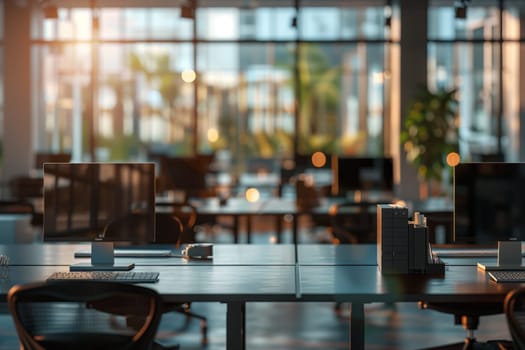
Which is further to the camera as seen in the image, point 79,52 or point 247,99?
point 247,99

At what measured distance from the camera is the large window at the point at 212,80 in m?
13.3

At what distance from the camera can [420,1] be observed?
1292 centimetres

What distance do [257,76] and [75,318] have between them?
11161mm

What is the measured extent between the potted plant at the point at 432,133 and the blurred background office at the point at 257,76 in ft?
2.20

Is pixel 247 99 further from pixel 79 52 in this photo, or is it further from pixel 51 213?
pixel 51 213

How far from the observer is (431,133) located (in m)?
11.8

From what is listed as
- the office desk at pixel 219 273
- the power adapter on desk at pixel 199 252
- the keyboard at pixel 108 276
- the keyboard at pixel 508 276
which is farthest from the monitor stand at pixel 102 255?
the keyboard at pixel 508 276

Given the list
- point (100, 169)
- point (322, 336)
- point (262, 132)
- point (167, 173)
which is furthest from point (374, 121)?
point (100, 169)

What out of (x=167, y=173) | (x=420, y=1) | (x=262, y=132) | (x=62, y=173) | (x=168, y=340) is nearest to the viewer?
(x=62, y=173)

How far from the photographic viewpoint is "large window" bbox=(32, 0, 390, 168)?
1328 cm

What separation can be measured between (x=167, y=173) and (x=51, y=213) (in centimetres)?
589

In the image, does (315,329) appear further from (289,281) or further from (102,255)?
(289,281)

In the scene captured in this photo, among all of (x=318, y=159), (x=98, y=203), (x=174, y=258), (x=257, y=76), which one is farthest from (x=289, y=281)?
(x=257, y=76)

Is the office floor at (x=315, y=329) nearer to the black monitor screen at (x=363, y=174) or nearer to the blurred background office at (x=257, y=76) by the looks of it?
the black monitor screen at (x=363, y=174)
